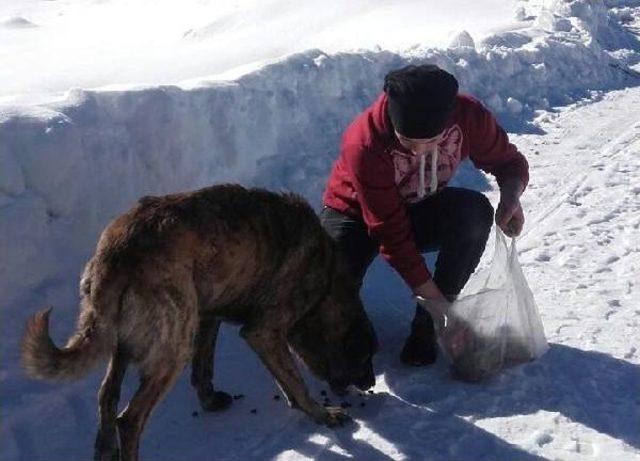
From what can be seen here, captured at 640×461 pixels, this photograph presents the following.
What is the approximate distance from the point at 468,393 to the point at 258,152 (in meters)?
2.77

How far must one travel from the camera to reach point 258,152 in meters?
6.12

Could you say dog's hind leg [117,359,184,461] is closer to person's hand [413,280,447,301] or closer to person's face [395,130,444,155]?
person's hand [413,280,447,301]

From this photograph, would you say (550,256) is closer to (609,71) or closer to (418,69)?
(418,69)

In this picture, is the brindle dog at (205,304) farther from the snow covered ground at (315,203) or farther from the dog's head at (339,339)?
the snow covered ground at (315,203)

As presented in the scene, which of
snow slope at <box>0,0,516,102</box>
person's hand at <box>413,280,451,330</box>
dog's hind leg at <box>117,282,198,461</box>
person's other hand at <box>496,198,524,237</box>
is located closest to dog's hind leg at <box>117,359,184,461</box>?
dog's hind leg at <box>117,282,198,461</box>

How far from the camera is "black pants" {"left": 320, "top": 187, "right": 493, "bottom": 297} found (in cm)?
431

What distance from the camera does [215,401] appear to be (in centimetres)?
408

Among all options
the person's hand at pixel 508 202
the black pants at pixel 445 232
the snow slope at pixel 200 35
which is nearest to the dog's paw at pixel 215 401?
the black pants at pixel 445 232

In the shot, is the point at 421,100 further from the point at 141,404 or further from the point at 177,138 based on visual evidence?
the point at 177,138

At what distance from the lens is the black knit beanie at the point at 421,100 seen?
3.59 meters

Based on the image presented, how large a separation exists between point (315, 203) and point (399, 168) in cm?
203

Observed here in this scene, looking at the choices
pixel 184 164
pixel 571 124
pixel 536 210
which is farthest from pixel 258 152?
pixel 571 124

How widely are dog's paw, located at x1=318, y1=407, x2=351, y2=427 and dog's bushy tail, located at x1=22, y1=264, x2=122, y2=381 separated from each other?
3.90 feet

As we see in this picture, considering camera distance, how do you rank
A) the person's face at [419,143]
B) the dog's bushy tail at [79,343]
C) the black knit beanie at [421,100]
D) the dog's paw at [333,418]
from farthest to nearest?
the dog's paw at [333,418], the person's face at [419,143], the black knit beanie at [421,100], the dog's bushy tail at [79,343]
